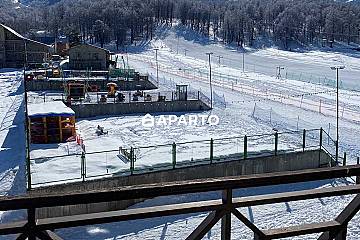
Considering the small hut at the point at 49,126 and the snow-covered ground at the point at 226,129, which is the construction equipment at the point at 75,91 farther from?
the small hut at the point at 49,126

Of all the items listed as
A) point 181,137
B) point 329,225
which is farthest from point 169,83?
point 329,225

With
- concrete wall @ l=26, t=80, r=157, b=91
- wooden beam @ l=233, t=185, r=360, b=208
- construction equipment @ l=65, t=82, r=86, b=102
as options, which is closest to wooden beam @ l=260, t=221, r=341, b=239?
wooden beam @ l=233, t=185, r=360, b=208

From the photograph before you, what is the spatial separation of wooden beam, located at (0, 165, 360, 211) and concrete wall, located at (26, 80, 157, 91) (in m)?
31.4

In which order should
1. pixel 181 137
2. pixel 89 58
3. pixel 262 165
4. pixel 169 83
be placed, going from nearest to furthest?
pixel 262 165, pixel 181 137, pixel 169 83, pixel 89 58

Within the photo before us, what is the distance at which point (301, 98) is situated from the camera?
32.0 meters

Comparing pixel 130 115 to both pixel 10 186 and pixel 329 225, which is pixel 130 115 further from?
pixel 329 225

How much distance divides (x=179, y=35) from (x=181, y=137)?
75076mm

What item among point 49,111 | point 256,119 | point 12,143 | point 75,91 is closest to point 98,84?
point 75,91

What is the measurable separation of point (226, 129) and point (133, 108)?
6087 mm

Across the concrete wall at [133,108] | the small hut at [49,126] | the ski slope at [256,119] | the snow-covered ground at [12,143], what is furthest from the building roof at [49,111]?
the concrete wall at [133,108]

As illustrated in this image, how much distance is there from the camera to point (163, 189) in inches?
72.2

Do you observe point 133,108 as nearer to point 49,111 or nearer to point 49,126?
point 49,111

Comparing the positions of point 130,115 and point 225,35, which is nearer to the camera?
point 130,115

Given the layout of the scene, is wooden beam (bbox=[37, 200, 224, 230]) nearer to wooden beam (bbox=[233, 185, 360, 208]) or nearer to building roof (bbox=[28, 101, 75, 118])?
wooden beam (bbox=[233, 185, 360, 208])
